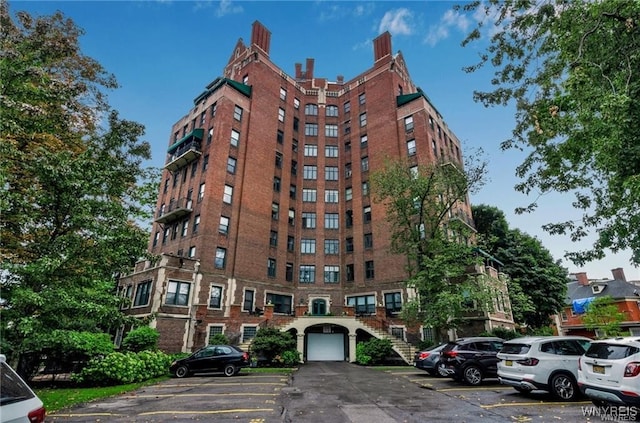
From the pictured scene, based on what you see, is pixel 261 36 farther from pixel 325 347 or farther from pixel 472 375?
pixel 472 375

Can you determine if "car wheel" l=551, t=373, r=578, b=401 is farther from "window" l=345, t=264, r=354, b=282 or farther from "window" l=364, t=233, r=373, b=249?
"window" l=345, t=264, r=354, b=282

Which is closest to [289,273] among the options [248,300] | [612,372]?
[248,300]

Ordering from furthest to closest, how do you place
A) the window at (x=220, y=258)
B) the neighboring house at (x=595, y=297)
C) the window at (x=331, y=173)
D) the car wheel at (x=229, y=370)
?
the neighboring house at (x=595, y=297) < the window at (x=331, y=173) < the window at (x=220, y=258) < the car wheel at (x=229, y=370)

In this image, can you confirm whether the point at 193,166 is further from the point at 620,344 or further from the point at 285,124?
the point at 620,344

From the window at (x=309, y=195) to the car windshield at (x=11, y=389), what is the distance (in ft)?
109

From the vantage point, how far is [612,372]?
7.36 metres

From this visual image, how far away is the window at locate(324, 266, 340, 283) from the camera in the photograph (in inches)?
1332

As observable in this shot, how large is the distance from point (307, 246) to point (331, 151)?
12016mm

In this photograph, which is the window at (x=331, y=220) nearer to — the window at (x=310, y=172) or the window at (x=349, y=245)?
the window at (x=349, y=245)

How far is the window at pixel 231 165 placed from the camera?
31112mm

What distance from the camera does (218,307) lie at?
87.2 ft

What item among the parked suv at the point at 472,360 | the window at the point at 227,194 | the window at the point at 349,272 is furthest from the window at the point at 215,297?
the parked suv at the point at 472,360

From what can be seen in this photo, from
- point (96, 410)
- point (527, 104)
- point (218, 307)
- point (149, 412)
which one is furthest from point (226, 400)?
point (218, 307)

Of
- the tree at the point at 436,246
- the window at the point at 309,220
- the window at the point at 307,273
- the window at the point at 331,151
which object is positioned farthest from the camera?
the window at the point at 331,151
